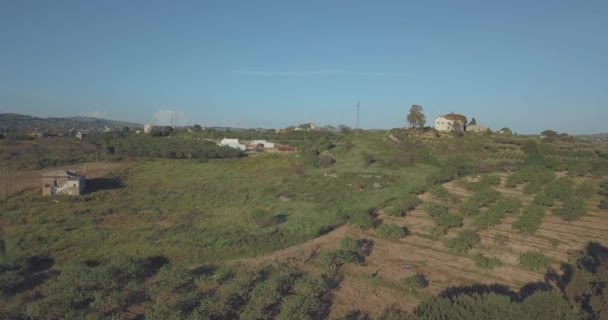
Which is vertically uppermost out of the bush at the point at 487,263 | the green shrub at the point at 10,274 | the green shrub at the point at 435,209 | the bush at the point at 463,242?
the green shrub at the point at 435,209

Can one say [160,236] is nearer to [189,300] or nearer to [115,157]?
[189,300]

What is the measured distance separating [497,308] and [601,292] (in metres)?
3.08

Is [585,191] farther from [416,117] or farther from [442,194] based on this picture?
[416,117]

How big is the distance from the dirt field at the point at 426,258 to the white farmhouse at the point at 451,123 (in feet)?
93.1

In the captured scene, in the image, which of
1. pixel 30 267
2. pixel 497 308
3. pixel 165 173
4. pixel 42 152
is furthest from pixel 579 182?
pixel 42 152

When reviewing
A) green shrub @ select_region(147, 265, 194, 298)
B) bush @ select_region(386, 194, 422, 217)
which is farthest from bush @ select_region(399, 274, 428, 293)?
bush @ select_region(386, 194, 422, 217)

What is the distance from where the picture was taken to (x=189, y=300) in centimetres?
998

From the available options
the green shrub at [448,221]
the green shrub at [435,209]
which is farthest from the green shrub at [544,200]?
the green shrub at [448,221]

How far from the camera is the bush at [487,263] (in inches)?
505

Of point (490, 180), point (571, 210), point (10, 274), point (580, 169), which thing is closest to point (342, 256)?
point (10, 274)

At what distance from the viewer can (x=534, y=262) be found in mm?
12727

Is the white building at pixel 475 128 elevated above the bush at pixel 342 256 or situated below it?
above

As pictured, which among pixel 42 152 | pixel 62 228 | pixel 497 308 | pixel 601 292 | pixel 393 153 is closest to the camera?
pixel 497 308

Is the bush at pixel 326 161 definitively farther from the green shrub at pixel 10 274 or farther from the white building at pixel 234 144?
the white building at pixel 234 144
